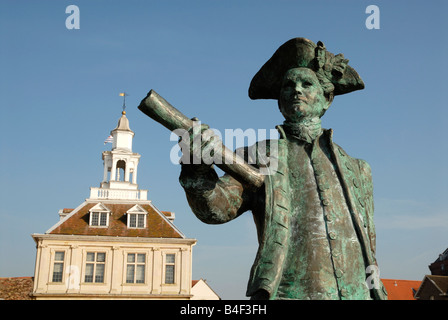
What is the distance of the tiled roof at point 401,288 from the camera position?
180 feet

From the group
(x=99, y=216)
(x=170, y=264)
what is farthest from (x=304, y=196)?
(x=99, y=216)

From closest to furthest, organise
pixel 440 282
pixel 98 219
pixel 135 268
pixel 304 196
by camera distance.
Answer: pixel 304 196 → pixel 135 268 → pixel 98 219 → pixel 440 282

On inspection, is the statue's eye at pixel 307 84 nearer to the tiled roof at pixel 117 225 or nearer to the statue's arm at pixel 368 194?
the statue's arm at pixel 368 194

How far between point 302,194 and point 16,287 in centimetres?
3583

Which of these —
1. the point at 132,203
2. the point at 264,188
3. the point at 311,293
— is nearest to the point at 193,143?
the point at 264,188

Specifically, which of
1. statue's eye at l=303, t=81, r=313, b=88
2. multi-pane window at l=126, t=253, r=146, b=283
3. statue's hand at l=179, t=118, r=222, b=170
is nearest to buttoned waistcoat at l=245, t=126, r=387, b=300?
statue's eye at l=303, t=81, r=313, b=88

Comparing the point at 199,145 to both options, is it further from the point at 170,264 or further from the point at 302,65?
the point at 170,264

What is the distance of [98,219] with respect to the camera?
36344 mm

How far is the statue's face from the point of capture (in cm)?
369

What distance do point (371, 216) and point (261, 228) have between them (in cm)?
85

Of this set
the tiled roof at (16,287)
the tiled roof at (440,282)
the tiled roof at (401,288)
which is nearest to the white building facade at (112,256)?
the tiled roof at (16,287)

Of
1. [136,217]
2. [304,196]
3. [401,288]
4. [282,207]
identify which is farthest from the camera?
[401,288]

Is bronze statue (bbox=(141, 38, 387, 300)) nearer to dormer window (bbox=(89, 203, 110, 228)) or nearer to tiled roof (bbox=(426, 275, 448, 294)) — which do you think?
dormer window (bbox=(89, 203, 110, 228))

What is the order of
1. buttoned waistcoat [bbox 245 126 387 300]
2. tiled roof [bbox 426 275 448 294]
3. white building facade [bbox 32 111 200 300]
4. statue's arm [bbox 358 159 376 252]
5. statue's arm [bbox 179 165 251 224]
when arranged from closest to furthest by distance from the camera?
statue's arm [bbox 179 165 251 224]
buttoned waistcoat [bbox 245 126 387 300]
statue's arm [bbox 358 159 376 252]
white building facade [bbox 32 111 200 300]
tiled roof [bbox 426 275 448 294]
